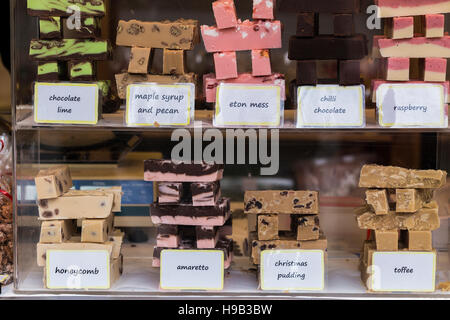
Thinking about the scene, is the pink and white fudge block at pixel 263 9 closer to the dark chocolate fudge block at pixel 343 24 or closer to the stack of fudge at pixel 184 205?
the dark chocolate fudge block at pixel 343 24

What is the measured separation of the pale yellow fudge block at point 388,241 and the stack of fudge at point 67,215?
32.8 inches

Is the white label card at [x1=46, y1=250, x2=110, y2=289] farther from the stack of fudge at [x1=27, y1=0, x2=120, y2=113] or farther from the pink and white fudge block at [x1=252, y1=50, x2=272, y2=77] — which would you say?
the pink and white fudge block at [x1=252, y1=50, x2=272, y2=77]

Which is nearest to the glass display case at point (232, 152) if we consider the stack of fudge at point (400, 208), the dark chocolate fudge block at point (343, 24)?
the dark chocolate fudge block at point (343, 24)

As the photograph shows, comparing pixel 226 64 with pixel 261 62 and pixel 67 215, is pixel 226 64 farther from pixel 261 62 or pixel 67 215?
pixel 67 215

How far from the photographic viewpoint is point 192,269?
1831 millimetres

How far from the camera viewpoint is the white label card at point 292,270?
181 centimetres

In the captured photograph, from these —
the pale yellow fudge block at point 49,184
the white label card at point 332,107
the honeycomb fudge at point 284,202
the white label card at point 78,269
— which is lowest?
the white label card at point 78,269

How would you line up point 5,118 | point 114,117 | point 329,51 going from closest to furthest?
point 329,51 < point 114,117 < point 5,118

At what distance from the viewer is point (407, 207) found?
182 cm

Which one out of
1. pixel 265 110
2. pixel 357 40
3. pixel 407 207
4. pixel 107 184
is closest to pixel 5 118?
pixel 107 184

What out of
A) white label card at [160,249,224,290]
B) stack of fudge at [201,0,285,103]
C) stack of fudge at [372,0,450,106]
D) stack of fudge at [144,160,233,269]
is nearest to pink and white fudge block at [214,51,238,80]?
stack of fudge at [201,0,285,103]

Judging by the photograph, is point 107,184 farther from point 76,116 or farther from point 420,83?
point 420,83

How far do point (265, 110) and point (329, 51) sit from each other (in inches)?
10.1

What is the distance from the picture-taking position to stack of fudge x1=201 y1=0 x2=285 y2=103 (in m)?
1.77
